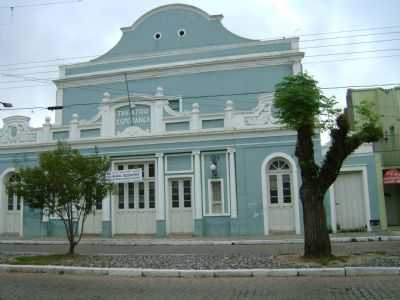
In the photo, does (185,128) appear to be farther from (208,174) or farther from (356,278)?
(356,278)

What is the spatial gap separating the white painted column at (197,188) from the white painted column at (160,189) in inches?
56.2

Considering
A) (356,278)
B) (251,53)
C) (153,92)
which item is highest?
(251,53)

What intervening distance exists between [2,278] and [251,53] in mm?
16250

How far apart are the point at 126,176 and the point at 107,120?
2.97m

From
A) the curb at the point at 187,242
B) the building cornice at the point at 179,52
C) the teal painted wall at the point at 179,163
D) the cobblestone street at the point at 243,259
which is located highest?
the building cornice at the point at 179,52

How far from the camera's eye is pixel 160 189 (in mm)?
18922

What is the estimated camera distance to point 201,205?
60.7 ft

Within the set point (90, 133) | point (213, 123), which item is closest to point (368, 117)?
point (213, 123)

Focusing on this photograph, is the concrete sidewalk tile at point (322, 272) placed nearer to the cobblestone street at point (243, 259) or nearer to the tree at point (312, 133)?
the cobblestone street at point (243, 259)

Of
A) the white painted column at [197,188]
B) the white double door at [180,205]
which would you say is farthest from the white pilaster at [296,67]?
the white double door at [180,205]

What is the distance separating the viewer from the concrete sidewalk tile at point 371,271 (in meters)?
9.02

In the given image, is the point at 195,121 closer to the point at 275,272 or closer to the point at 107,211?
the point at 107,211

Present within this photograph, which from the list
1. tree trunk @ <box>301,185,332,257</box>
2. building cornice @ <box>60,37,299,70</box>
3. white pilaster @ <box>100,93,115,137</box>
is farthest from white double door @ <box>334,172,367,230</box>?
white pilaster @ <box>100,93,115,137</box>

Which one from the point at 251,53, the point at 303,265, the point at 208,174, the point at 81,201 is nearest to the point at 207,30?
the point at 251,53
